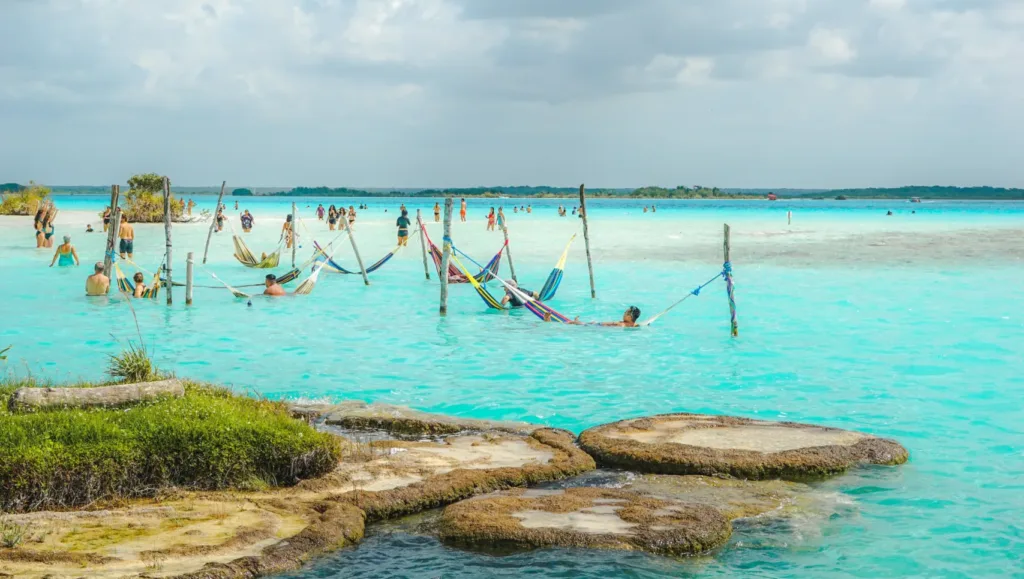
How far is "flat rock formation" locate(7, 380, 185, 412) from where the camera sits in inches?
236

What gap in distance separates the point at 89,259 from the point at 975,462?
2277 cm

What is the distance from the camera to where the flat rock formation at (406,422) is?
6914 millimetres

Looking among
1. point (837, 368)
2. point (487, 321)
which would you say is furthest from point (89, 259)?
point (837, 368)

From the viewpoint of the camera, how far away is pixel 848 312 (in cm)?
1608

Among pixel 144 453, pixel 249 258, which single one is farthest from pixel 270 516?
pixel 249 258

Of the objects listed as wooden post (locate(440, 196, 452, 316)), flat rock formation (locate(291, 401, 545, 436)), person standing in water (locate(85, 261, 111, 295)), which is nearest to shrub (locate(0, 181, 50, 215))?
person standing in water (locate(85, 261, 111, 295))

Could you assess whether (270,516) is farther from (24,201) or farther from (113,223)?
(24,201)

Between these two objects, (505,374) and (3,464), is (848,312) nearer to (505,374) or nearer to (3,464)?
(505,374)

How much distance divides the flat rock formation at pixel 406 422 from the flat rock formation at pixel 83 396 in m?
1.24

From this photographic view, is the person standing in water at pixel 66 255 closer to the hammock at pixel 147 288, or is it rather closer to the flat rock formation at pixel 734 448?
the hammock at pixel 147 288

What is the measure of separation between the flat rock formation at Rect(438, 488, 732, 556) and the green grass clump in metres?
1.16

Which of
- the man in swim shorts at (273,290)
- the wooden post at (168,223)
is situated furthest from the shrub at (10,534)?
the man in swim shorts at (273,290)

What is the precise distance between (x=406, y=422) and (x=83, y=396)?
228 cm

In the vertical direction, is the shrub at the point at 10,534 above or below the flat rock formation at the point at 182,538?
above
